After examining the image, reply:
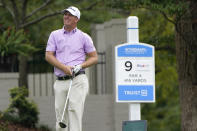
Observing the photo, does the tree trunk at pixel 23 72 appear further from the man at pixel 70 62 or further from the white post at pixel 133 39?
the white post at pixel 133 39

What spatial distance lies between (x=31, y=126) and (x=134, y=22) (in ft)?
15.3

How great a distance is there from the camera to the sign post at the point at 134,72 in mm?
6980

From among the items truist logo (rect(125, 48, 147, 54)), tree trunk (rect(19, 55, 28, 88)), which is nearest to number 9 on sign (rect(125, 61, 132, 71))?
truist logo (rect(125, 48, 147, 54))

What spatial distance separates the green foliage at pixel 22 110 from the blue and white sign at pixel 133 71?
4.23m

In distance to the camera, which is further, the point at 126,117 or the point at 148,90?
the point at 126,117

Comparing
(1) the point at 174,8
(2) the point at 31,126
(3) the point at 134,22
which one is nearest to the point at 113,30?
(2) the point at 31,126

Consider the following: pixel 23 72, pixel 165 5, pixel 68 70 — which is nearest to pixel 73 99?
pixel 68 70

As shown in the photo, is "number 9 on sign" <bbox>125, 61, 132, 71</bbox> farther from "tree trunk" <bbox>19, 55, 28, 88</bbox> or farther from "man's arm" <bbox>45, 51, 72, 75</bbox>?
"tree trunk" <bbox>19, 55, 28, 88</bbox>

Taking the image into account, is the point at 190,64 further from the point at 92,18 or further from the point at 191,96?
the point at 92,18

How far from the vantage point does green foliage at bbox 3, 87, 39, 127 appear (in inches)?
427

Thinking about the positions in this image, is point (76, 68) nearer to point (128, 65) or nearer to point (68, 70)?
point (68, 70)

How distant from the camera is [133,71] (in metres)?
7.00

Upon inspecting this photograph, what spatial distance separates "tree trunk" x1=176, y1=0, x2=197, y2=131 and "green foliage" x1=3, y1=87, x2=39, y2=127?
2829mm

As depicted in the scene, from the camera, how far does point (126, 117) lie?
11.5 meters
